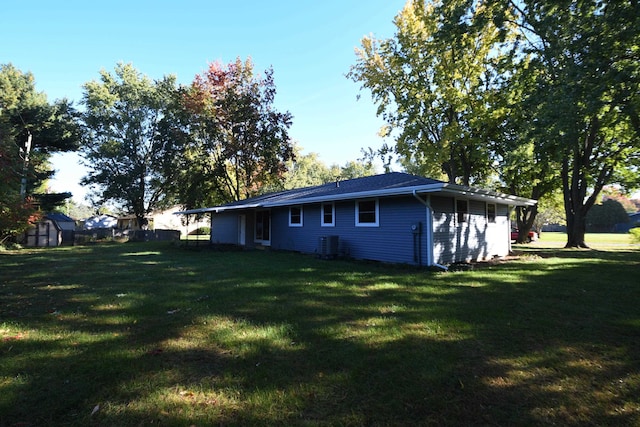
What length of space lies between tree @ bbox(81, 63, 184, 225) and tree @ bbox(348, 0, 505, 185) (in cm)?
1832

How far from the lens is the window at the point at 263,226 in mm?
16958

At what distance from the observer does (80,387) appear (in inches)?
111

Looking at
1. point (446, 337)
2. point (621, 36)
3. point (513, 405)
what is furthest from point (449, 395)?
point (621, 36)

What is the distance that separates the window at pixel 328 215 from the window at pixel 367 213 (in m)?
1.35

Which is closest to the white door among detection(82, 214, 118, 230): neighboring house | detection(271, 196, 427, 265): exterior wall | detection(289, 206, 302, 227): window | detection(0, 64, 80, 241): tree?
detection(289, 206, 302, 227): window

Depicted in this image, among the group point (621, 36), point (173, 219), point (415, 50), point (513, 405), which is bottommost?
point (513, 405)

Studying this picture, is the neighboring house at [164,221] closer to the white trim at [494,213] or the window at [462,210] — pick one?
the white trim at [494,213]

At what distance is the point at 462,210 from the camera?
1135cm

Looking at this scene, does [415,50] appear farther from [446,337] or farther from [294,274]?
[446,337]

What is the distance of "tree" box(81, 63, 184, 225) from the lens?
2956 centimetres

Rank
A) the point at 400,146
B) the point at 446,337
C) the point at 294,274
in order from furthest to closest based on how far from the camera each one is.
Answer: the point at 400,146, the point at 294,274, the point at 446,337

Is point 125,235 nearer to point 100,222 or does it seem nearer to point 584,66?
point 100,222

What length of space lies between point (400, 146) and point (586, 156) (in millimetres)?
10858

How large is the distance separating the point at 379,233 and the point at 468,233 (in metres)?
3.31
